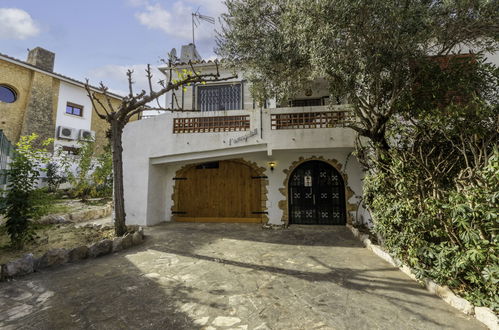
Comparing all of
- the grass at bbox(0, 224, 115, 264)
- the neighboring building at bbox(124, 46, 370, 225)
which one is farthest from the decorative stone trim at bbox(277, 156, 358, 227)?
the grass at bbox(0, 224, 115, 264)

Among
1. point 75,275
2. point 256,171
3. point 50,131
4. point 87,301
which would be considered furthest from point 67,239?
point 50,131

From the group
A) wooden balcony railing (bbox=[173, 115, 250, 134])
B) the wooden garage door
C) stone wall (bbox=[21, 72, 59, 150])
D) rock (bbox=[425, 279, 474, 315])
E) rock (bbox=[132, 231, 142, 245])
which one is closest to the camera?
rock (bbox=[425, 279, 474, 315])

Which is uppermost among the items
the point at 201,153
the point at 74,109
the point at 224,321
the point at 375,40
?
the point at 74,109

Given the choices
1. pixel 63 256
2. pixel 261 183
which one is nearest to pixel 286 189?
pixel 261 183

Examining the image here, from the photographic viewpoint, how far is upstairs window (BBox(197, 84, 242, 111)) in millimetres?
10055

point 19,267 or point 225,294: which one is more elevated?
point 19,267

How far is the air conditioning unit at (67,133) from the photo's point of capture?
15.2 metres

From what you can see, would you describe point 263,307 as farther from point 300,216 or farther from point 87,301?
point 300,216

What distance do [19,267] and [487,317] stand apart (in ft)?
22.5

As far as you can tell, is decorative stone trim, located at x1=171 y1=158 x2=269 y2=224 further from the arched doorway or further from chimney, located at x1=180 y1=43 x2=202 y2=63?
chimney, located at x1=180 y1=43 x2=202 y2=63

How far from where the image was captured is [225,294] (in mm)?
3352

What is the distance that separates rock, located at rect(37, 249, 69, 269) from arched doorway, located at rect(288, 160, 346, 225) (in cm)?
681

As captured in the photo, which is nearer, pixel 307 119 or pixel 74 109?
pixel 307 119

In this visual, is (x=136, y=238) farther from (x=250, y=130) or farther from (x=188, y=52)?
(x=188, y=52)
